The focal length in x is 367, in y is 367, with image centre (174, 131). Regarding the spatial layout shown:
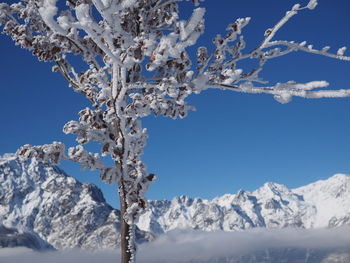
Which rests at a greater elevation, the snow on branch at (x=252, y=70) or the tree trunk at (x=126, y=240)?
the snow on branch at (x=252, y=70)

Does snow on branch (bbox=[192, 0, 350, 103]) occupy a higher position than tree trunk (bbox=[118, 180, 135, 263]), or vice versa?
snow on branch (bbox=[192, 0, 350, 103])

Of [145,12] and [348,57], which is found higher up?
[145,12]

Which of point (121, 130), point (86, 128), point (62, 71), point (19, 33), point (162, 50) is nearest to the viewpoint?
point (162, 50)

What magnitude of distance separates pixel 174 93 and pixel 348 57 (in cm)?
230

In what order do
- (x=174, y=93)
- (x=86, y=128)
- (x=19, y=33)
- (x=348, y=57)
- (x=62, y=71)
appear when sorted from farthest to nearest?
(x=62, y=71) → (x=19, y=33) → (x=86, y=128) → (x=174, y=93) → (x=348, y=57)

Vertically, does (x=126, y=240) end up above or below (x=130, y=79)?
below

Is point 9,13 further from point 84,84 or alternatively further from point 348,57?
point 348,57

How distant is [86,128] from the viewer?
6312 mm

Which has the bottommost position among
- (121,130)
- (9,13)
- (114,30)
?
(121,130)

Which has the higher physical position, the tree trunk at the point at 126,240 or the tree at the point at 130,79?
the tree at the point at 130,79

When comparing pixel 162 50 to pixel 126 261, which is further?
pixel 126 261

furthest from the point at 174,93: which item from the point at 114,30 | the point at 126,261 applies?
the point at 126,261

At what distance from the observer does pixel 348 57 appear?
4637 mm

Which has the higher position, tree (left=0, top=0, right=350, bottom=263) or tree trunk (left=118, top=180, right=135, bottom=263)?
tree (left=0, top=0, right=350, bottom=263)
